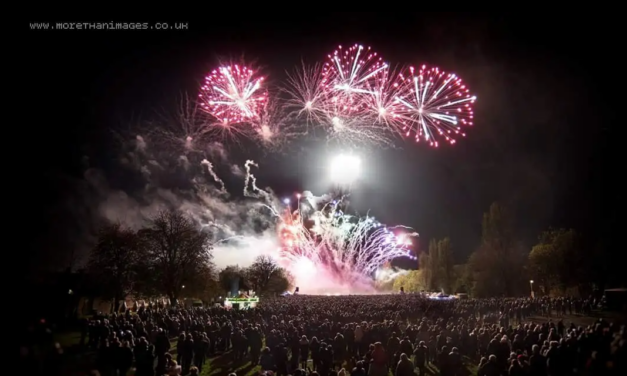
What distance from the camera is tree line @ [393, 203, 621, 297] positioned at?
170 ft

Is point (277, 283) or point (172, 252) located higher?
point (172, 252)

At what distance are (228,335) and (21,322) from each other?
9566mm

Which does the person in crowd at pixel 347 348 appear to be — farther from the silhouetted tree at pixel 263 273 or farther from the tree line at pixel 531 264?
the silhouetted tree at pixel 263 273

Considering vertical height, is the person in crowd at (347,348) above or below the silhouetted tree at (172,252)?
below

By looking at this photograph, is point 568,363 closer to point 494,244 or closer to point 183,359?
point 183,359

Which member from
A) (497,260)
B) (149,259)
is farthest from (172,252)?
(497,260)

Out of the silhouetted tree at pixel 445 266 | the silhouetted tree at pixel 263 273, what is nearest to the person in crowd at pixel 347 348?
the silhouetted tree at pixel 263 273

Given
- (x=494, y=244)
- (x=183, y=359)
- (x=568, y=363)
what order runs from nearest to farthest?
(x=568, y=363)
(x=183, y=359)
(x=494, y=244)

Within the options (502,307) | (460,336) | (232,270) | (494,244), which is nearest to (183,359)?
(460,336)

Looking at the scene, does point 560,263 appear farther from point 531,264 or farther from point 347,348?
point 347,348

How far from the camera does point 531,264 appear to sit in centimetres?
6275

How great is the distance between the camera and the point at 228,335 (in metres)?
20.8

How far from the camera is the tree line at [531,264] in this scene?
5178cm

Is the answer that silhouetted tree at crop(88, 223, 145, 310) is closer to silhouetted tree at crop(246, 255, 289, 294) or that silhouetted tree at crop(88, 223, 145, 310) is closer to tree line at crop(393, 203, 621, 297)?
silhouetted tree at crop(246, 255, 289, 294)
